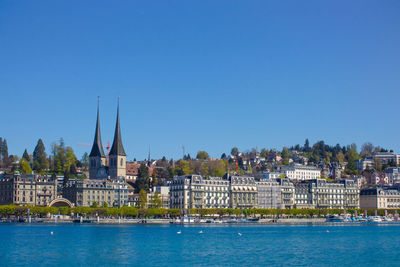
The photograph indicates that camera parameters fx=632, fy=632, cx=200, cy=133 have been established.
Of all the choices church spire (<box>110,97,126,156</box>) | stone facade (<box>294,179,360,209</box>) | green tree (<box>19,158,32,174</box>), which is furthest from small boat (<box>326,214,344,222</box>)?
green tree (<box>19,158,32,174</box>)

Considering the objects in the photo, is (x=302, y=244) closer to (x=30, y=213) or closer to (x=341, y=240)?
(x=341, y=240)

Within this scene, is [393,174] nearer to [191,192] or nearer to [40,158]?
[191,192]

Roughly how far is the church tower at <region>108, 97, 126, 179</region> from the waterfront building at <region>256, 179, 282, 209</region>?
31807mm

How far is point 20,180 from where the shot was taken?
123m

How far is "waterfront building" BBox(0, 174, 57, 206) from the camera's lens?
12238cm

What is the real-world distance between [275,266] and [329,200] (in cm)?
9945

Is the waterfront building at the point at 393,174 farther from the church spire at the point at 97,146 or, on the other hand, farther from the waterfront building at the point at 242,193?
the church spire at the point at 97,146

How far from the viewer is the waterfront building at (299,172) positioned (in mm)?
188875

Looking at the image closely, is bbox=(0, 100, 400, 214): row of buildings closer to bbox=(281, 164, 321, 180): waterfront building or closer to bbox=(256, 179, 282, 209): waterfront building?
bbox=(256, 179, 282, 209): waterfront building

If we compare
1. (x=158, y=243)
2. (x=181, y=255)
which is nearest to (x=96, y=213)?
(x=158, y=243)

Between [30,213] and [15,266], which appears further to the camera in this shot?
[30,213]

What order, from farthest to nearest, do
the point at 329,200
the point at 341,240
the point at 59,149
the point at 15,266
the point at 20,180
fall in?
the point at 59,149, the point at 329,200, the point at 20,180, the point at 341,240, the point at 15,266

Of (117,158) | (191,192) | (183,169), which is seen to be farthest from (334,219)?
(183,169)

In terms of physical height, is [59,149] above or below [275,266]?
above
